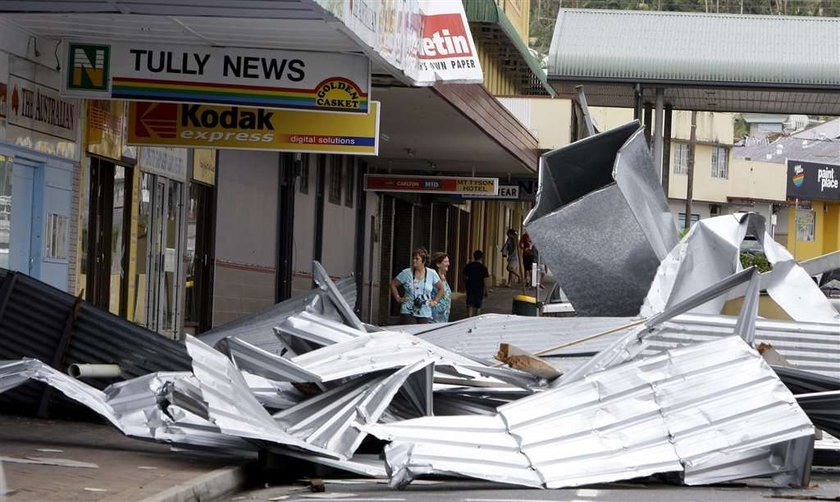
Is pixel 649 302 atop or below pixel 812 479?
atop

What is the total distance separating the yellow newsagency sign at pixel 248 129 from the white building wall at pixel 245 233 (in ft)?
19.6

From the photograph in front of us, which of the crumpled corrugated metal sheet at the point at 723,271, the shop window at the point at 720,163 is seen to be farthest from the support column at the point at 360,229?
the shop window at the point at 720,163

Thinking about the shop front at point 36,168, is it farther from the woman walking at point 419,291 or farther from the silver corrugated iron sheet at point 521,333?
the woman walking at point 419,291

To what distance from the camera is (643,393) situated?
Result: 10.0 meters

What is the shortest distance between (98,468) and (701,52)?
63.0 ft

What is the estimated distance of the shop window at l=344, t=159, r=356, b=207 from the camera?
3210 cm

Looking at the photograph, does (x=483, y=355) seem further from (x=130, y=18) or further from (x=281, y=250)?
(x=281, y=250)

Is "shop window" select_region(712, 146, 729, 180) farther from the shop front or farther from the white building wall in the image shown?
the shop front

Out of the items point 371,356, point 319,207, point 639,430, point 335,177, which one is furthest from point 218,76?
point 335,177

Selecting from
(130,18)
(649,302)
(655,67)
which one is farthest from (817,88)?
(130,18)

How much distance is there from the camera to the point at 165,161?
19.3m

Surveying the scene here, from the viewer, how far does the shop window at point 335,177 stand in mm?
30469

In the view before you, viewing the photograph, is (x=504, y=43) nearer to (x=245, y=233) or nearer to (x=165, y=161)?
(x=245, y=233)

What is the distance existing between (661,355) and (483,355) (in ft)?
10.1
